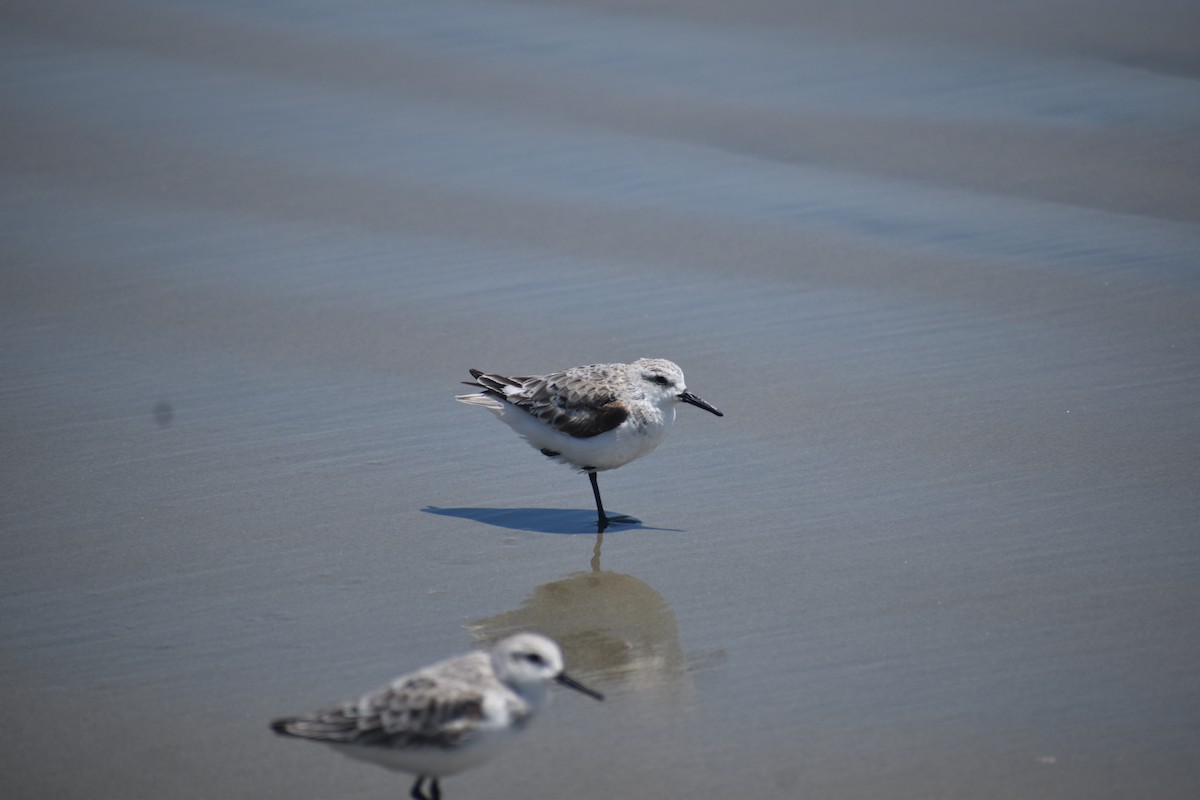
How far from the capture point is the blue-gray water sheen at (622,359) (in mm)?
4941

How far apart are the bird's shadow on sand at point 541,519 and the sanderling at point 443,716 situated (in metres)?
2.33

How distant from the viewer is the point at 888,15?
13.1m

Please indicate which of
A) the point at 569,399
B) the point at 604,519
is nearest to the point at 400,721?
the point at 604,519

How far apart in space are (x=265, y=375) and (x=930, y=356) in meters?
3.92

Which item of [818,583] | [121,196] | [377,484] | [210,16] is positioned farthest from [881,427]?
[210,16]

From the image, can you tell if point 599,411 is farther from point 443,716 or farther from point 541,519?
point 443,716

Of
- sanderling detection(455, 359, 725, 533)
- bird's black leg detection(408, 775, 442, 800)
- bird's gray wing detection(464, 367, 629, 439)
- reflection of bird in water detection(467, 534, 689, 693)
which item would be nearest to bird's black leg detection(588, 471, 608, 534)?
sanderling detection(455, 359, 725, 533)

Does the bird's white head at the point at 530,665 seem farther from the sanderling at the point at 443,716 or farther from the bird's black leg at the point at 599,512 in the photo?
the bird's black leg at the point at 599,512

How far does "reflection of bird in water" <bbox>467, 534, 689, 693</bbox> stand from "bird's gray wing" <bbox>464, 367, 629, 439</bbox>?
2.70 feet

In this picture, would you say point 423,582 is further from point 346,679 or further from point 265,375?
point 265,375

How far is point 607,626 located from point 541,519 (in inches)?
47.2

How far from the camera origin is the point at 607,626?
564 centimetres

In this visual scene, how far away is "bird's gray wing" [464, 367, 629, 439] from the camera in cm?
671

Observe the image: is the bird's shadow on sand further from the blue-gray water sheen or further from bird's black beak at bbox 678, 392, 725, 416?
bird's black beak at bbox 678, 392, 725, 416
